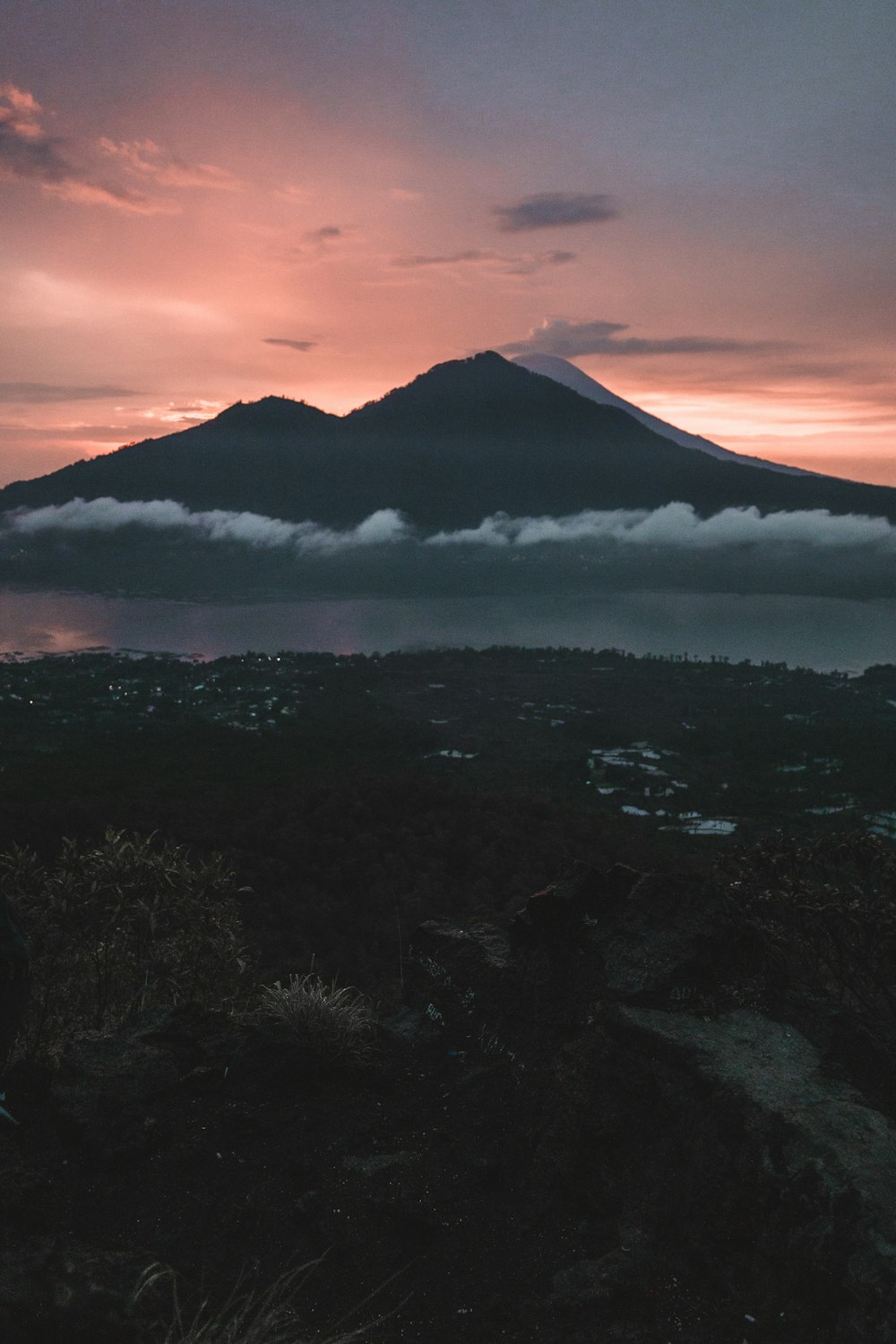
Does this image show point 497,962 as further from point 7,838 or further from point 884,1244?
point 7,838

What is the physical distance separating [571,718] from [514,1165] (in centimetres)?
11477

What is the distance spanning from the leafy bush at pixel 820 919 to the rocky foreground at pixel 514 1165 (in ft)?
1.26

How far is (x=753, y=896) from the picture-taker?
970 cm

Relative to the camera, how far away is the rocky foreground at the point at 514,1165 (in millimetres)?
5262

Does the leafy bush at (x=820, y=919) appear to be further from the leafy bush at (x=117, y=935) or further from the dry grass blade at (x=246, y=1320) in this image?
the leafy bush at (x=117, y=935)

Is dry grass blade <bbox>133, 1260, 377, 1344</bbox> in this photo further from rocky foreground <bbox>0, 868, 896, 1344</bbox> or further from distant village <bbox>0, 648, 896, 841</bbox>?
distant village <bbox>0, 648, 896, 841</bbox>

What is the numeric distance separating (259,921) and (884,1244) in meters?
31.5

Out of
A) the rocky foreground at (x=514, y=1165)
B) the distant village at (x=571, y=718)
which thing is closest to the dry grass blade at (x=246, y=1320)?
the rocky foreground at (x=514, y=1165)

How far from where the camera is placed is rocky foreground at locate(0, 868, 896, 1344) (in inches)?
207

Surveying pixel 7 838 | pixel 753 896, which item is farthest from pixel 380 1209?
pixel 7 838

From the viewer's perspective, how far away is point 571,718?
120 m

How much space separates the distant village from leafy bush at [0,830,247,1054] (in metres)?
52.0

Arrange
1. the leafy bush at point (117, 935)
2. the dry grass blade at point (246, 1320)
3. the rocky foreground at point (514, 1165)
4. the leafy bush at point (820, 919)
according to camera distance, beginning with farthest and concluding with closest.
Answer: the leafy bush at point (117, 935)
the leafy bush at point (820, 919)
the rocky foreground at point (514, 1165)
the dry grass blade at point (246, 1320)

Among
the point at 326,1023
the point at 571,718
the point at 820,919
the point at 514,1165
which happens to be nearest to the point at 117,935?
the point at 326,1023
